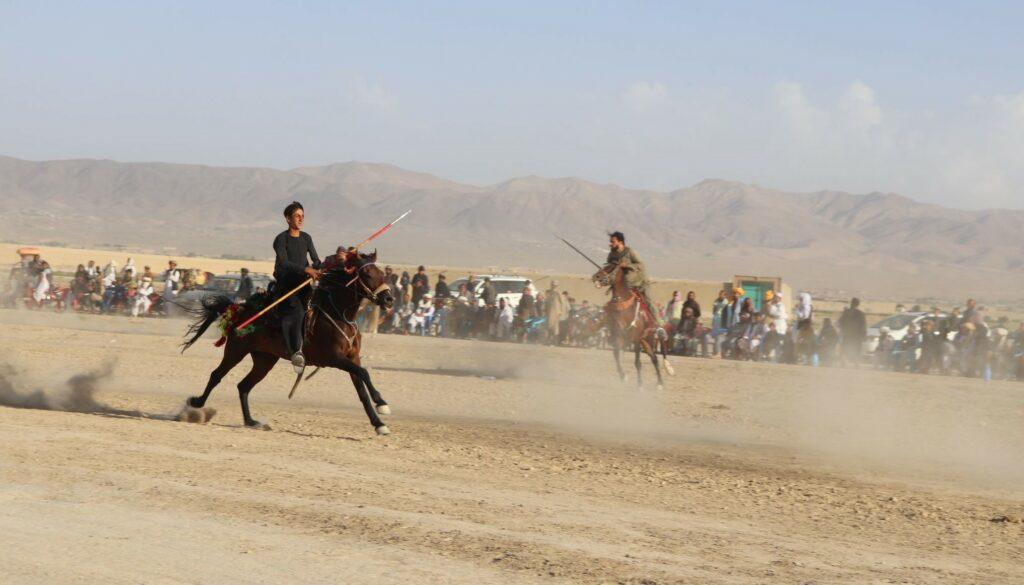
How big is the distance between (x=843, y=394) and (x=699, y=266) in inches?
5558

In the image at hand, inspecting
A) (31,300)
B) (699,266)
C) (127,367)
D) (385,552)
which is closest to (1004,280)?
(699,266)

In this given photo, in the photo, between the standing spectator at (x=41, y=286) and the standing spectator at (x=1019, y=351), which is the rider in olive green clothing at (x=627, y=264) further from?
the standing spectator at (x=41, y=286)

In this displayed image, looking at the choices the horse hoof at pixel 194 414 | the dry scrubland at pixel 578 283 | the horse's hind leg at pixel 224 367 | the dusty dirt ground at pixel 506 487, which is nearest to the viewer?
the dusty dirt ground at pixel 506 487

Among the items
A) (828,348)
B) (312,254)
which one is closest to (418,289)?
(828,348)

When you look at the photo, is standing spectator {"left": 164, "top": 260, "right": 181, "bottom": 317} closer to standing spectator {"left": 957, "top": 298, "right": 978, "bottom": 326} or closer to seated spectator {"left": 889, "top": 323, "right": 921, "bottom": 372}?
seated spectator {"left": 889, "top": 323, "right": 921, "bottom": 372}

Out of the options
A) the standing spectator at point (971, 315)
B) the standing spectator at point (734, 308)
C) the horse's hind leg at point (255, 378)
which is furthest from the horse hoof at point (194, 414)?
the standing spectator at point (971, 315)

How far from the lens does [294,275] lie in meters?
14.1

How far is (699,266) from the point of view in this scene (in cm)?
16212

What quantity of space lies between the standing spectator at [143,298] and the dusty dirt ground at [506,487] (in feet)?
58.5

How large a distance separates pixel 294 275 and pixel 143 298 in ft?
87.7

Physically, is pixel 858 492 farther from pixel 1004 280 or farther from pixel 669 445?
pixel 1004 280

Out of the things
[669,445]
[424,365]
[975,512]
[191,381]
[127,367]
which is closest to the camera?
[975,512]

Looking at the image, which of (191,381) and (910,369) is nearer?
(191,381)

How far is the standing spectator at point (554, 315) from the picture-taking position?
1312 inches
